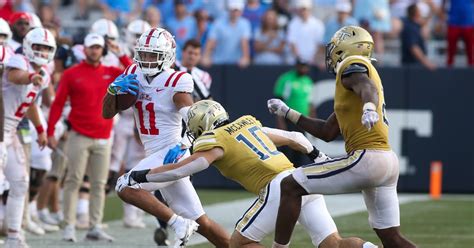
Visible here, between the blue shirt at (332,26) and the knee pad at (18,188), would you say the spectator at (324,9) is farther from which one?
the knee pad at (18,188)

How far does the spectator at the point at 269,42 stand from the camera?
1739 cm

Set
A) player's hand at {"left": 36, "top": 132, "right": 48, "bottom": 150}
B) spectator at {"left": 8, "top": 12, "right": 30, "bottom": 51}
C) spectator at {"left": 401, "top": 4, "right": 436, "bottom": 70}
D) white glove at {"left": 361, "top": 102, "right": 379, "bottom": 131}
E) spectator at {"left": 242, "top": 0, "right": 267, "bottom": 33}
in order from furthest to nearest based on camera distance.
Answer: spectator at {"left": 242, "top": 0, "right": 267, "bottom": 33} < spectator at {"left": 401, "top": 4, "right": 436, "bottom": 70} < spectator at {"left": 8, "top": 12, "right": 30, "bottom": 51} < player's hand at {"left": 36, "top": 132, "right": 48, "bottom": 150} < white glove at {"left": 361, "top": 102, "right": 379, "bottom": 131}

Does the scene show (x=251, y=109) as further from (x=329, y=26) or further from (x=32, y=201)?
(x=32, y=201)

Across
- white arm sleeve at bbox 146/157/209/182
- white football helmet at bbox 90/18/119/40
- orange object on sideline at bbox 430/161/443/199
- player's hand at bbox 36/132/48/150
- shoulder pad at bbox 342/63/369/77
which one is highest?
shoulder pad at bbox 342/63/369/77

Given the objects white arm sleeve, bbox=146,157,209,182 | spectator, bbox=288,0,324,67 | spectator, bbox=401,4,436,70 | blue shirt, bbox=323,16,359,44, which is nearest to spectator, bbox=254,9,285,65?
spectator, bbox=288,0,324,67

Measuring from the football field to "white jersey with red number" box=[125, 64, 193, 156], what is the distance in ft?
5.41

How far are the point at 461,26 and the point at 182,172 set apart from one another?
10.1 meters

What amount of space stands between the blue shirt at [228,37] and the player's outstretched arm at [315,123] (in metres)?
8.86

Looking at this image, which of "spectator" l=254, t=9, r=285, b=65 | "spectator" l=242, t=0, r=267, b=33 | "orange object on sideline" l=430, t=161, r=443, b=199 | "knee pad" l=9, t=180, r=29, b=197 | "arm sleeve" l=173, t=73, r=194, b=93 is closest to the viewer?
"arm sleeve" l=173, t=73, r=194, b=93

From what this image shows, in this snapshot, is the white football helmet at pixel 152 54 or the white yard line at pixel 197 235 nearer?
the white football helmet at pixel 152 54

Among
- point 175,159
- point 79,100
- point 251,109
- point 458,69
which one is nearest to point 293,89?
point 251,109

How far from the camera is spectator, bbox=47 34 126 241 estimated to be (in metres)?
11.2

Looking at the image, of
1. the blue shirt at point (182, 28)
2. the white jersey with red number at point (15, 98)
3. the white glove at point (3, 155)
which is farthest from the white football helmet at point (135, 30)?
the blue shirt at point (182, 28)

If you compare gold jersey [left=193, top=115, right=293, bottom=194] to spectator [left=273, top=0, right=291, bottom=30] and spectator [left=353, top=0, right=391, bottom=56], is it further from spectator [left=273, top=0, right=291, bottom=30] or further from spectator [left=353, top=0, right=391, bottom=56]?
spectator [left=273, top=0, right=291, bottom=30]
